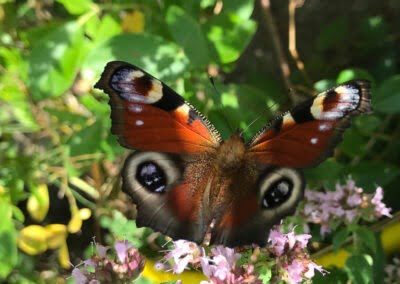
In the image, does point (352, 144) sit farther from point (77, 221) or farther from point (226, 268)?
point (77, 221)

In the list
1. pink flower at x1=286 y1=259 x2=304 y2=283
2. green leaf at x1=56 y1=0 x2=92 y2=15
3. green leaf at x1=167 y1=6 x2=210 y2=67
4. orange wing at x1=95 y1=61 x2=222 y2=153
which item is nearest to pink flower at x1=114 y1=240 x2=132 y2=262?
orange wing at x1=95 y1=61 x2=222 y2=153

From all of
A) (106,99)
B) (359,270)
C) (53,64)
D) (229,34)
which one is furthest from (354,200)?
(53,64)

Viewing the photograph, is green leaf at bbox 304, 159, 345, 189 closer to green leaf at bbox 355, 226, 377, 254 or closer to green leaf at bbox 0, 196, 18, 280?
green leaf at bbox 355, 226, 377, 254

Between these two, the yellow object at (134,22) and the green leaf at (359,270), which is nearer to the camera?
the green leaf at (359,270)

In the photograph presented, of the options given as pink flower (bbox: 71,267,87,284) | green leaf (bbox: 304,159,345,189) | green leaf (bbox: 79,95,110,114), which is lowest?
pink flower (bbox: 71,267,87,284)

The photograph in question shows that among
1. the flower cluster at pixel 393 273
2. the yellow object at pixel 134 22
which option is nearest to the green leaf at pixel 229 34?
the yellow object at pixel 134 22

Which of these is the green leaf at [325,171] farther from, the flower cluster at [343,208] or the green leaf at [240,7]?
the green leaf at [240,7]
